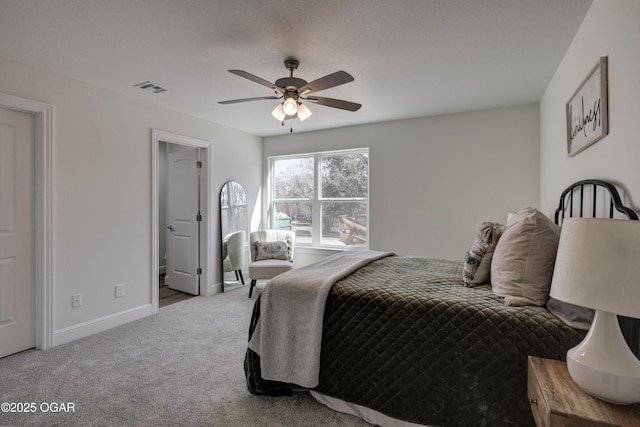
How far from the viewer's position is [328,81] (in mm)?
2195

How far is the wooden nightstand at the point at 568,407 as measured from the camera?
955 millimetres

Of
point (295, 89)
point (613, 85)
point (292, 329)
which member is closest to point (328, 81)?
point (295, 89)

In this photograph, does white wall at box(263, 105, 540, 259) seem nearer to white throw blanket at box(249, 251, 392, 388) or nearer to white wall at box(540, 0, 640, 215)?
white wall at box(540, 0, 640, 215)

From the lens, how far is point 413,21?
2023mm

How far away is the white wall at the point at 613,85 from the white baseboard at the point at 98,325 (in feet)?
13.7

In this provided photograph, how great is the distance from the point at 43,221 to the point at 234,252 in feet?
7.82

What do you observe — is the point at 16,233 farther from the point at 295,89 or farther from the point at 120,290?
the point at 295,89

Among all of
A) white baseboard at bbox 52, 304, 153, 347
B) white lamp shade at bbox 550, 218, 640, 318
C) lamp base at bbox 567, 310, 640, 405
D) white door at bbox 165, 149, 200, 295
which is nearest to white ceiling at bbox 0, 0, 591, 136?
white door at bbox 165, 149, 200, 295

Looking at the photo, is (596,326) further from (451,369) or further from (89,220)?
(89,220)

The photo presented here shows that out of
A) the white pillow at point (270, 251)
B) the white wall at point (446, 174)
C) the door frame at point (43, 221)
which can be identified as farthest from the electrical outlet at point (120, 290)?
the white wall at point (446, 174)

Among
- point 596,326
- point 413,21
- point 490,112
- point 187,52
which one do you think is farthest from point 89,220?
point 490,112

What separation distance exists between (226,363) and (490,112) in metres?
3.96

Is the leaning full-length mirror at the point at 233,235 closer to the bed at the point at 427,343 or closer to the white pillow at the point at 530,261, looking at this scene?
the bed at the point at 427,343

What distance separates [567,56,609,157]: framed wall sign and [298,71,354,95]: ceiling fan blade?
1.38m
